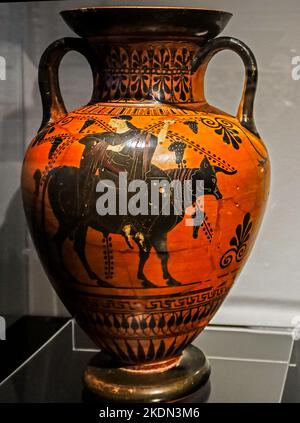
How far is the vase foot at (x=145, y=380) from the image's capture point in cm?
100

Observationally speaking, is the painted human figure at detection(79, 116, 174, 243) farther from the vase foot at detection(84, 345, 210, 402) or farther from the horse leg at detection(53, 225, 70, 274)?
the vase foot at detection(84, 345, 210, 402)

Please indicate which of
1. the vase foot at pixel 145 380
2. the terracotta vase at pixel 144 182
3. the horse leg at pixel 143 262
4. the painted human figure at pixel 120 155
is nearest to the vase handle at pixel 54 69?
the terracotta vase at pixel 144 182

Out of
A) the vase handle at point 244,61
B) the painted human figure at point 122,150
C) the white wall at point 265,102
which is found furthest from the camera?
the white wall at point 265,102

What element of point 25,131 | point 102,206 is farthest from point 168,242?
point 25,131

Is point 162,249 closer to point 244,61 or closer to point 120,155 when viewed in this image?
point 120,155

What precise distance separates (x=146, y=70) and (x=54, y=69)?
0.46 feet

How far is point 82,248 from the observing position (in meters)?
0.90

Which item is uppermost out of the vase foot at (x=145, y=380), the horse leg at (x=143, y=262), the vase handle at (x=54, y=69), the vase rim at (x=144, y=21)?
the vase rim at (x=144, y=21)

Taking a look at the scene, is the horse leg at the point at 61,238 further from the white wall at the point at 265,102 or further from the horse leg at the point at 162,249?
the white wall at the point at 265,102

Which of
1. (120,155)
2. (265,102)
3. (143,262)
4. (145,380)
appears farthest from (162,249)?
(265,102)

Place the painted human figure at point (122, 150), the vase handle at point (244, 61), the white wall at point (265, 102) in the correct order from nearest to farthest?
the painted human figure at point (122, 150), the vase handle at point (244, 61), the white wall at point (265, 102)

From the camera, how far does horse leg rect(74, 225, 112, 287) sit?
90 cm

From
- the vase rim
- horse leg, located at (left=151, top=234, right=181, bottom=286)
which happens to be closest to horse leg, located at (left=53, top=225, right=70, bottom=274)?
horse leg, located at (left=151, top=234, right=181, bottom=286)

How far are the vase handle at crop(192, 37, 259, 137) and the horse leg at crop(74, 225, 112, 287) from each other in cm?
28
